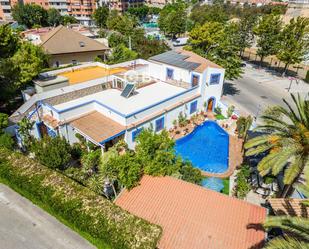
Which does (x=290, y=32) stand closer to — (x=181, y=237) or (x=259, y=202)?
(x=259, y=202)

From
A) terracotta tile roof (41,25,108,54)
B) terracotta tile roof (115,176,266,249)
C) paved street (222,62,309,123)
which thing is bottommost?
paved street (222,62,309,123)

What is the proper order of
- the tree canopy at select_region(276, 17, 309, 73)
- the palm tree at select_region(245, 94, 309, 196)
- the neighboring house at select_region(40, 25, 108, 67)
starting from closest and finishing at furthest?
the palm tree at select_region(245, 94, 309, 196)
the neighboring house at select_region(40, 25, 108, 67)
the tree canopy at select_region(276, 17, 309, 73)

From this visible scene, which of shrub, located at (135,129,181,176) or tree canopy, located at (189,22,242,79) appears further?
tree canopy, located at (189,22,242,79)

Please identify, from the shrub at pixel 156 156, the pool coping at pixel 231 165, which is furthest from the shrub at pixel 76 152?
the pool coping at pixel 231 165

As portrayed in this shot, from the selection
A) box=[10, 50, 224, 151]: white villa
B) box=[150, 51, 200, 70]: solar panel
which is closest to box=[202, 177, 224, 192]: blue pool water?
box=[10, 50, 224, 151]: white villa

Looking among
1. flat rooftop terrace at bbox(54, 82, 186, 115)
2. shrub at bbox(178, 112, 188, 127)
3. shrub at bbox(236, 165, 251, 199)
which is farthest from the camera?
shrub at bbox(178, 112, 188, 127)

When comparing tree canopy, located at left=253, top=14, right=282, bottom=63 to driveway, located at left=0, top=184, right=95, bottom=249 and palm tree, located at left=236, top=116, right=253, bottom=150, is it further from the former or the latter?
driveway, located at left=0, top=184, right=95, bottom=249

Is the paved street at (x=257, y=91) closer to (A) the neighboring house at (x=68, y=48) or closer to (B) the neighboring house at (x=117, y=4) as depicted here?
(A) the neighboring house at (x=68, y=48)

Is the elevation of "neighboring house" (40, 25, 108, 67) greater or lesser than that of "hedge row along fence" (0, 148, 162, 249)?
greater
